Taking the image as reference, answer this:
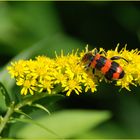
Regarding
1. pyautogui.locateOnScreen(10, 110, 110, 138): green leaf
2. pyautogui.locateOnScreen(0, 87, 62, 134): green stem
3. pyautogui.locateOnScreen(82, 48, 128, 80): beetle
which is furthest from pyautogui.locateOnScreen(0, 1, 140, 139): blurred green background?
pyautogui.locateOnScreen(0, 87, 62, 134): green stem

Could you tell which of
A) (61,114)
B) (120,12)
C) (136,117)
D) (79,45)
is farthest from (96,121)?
(120,12)

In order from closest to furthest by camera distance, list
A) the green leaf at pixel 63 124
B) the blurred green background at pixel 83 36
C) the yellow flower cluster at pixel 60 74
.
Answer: the yellow flower cluster at pixel 60 74, the green leaf at pixel 63 124, the blurred green background at pixel 83 36

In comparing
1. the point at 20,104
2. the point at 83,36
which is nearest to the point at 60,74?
the point at 20,104

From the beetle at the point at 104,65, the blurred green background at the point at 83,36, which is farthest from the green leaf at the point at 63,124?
the beetle at the point at 104,65

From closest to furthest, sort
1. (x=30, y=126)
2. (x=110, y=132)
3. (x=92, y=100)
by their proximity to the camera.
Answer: (x=30, y=126) → (x=110, y=132) → (x=92, y=100)

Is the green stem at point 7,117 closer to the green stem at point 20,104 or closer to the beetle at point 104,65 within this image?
the green stem at point 20,104

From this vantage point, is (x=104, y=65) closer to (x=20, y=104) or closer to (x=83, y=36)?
(x=20, y=104)

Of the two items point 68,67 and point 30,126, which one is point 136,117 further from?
point 68,67
